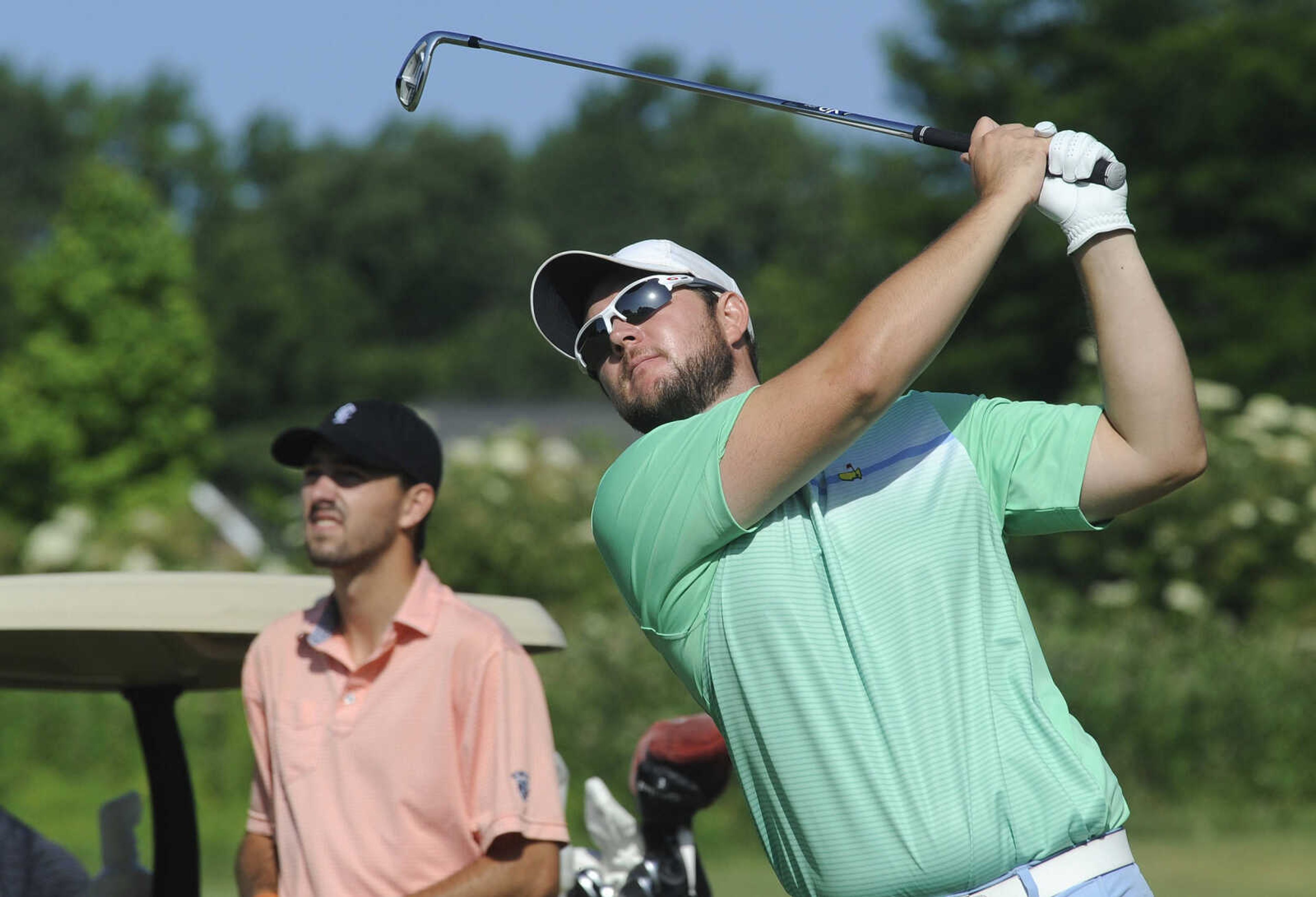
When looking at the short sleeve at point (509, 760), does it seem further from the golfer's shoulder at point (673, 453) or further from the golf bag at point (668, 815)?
the golfer's shoulder at point (673, 453)

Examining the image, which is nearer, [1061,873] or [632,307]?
[1061,873]

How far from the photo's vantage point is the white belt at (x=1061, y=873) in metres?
2.40

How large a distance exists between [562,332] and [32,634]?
1653 mm

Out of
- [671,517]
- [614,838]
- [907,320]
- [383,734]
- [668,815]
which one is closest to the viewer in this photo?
[907,320]

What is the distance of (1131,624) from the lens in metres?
14.1

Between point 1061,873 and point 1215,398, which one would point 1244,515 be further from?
point 1061,873

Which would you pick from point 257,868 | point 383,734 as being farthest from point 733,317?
point 257,868

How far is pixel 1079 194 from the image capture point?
2557 mm

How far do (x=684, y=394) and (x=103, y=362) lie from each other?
101ft

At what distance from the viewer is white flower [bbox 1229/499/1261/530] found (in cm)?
1481

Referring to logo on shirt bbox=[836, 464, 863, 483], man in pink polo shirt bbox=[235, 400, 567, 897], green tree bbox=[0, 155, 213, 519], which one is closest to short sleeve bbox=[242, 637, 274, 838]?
man in pink polo shirt bbox=[235, 400, 567, 897]

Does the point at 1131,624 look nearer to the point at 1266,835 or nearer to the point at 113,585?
the point at 1266,835

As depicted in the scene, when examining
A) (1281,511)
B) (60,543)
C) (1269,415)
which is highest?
(60,543)

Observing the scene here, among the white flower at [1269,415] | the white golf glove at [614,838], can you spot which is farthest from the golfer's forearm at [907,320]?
the white flower at [1269,415]
